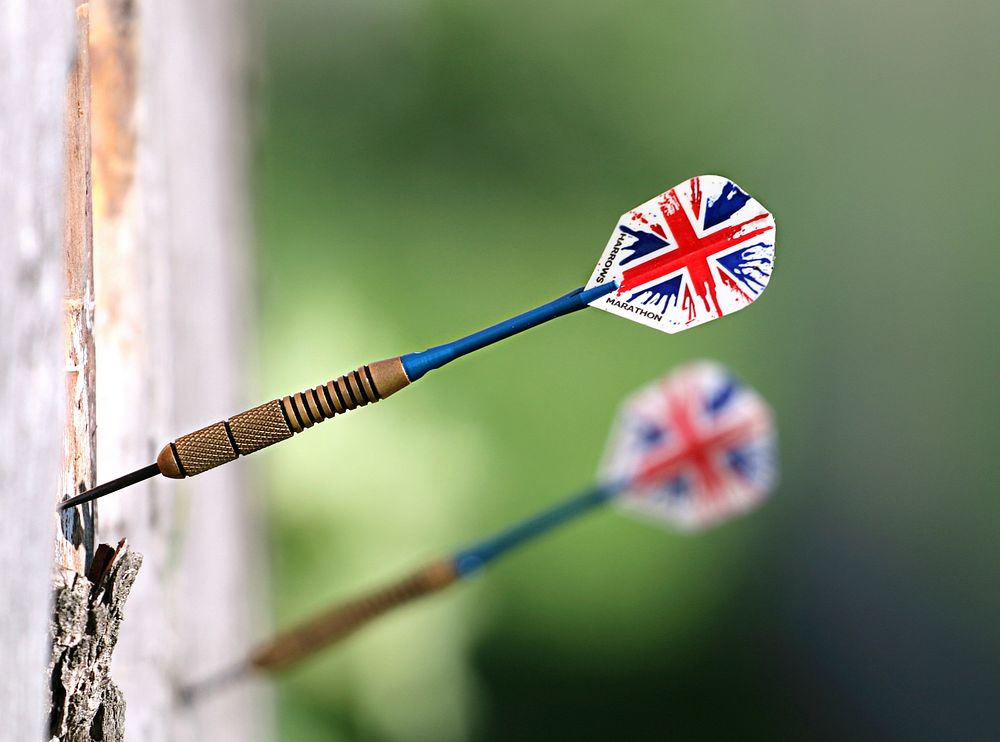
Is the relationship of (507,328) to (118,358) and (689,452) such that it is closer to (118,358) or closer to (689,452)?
(118,358)

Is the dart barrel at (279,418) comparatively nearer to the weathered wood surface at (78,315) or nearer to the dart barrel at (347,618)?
the weathered wood surface at (78,315)

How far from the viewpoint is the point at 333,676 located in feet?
6.52

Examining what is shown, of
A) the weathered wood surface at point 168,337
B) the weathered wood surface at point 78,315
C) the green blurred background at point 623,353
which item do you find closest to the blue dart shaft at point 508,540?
the weathered wood surface at point 168,337

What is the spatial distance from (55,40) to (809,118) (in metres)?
2.06

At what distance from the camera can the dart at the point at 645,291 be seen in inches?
19.2

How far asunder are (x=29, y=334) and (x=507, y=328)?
0.19 metres

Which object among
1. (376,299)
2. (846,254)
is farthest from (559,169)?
(846,254)

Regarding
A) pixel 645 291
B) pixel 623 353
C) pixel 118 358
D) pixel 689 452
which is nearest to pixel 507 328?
pixel 645 291

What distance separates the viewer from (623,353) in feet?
6.97

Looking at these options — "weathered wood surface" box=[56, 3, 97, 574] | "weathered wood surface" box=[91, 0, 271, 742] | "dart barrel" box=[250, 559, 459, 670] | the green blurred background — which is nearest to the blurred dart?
"dart barrel" box=[250, 559, 459, 670]

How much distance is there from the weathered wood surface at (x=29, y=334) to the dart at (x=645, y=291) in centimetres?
8

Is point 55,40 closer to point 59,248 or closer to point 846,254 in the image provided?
point 59,248

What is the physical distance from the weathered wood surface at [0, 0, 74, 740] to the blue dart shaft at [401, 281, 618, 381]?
14 cm

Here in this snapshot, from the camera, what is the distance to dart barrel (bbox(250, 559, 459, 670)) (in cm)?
93
